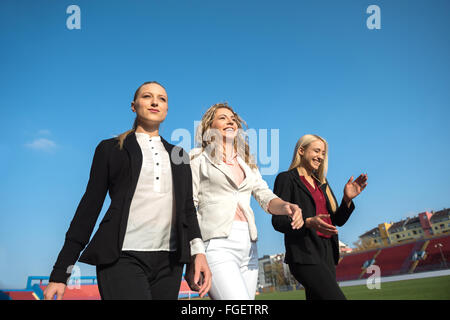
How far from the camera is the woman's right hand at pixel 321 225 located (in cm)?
309

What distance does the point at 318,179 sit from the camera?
14.3 ft

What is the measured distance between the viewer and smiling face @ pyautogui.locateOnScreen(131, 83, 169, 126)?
2695mm

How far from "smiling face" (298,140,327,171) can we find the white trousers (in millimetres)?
1571

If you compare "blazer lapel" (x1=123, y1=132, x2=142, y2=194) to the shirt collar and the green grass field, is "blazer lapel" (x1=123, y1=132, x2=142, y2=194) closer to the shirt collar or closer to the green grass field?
the shirt collar

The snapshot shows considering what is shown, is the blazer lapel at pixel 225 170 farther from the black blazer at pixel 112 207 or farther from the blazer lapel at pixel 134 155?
the blazer lapel at pixel 134 155

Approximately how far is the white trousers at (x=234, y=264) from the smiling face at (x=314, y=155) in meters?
1.57

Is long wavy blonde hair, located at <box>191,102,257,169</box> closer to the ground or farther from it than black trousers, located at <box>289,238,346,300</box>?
farther from it

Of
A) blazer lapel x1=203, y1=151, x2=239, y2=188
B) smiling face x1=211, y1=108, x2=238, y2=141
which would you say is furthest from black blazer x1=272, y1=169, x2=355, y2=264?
smiling face x1=211, y1=108, x2=238, y2=141

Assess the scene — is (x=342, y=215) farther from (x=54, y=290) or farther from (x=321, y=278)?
(x=54, y=290)

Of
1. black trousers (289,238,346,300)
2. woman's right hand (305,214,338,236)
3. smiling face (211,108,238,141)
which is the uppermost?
smiling face (211,108,238,141)

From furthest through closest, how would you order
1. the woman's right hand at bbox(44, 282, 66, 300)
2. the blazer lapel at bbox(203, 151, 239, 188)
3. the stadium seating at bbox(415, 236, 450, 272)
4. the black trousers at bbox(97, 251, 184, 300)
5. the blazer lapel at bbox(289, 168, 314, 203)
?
the stadium seating at bbox(415, 236, 450, 272) < the blazer lapel at bbox(289, 168, 314, 203) < the blazer lapel at bbox(203, 151, 239, 188) < the black trousers at bbox(97, 251, 184, 300) < the woman's right hand at bbox(44, 282, 66, 300)

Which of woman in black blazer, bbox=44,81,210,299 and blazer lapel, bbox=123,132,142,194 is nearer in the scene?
woman in black blazer, bbox=44,81,210,299
